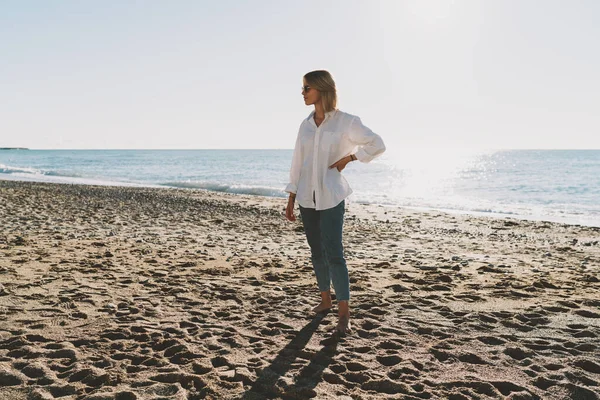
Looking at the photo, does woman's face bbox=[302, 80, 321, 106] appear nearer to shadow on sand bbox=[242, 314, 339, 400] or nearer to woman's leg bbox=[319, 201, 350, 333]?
woman's leg bbox=[319, 201, 350, 333]

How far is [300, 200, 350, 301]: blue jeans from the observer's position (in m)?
3.92

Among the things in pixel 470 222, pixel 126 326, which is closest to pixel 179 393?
pixel 126 326

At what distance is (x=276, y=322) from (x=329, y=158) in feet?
5.41

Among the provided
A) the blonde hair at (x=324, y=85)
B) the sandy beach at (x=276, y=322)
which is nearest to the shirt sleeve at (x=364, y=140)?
the blonde hair at (x=324, y=85)

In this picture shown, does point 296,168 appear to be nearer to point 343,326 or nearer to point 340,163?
point 340,163

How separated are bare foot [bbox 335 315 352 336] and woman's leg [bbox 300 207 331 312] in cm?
47

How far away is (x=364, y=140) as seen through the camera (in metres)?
3.82

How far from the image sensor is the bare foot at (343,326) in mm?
4035

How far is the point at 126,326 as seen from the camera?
4.11m

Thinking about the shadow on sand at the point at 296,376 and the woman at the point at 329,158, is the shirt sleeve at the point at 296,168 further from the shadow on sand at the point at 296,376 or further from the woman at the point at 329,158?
the shadow on sand at the point at 296,376

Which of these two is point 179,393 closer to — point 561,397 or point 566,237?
point 561,397

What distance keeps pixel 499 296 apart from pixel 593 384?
2.20 meters

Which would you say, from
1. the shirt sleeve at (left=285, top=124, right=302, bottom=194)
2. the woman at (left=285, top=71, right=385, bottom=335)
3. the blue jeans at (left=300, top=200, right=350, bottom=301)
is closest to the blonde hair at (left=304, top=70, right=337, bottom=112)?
the woman at (left=285, top=71, right=385, bottom=335)

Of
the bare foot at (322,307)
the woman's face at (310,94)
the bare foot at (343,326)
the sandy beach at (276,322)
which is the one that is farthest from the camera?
the bare foot at (322,307)
